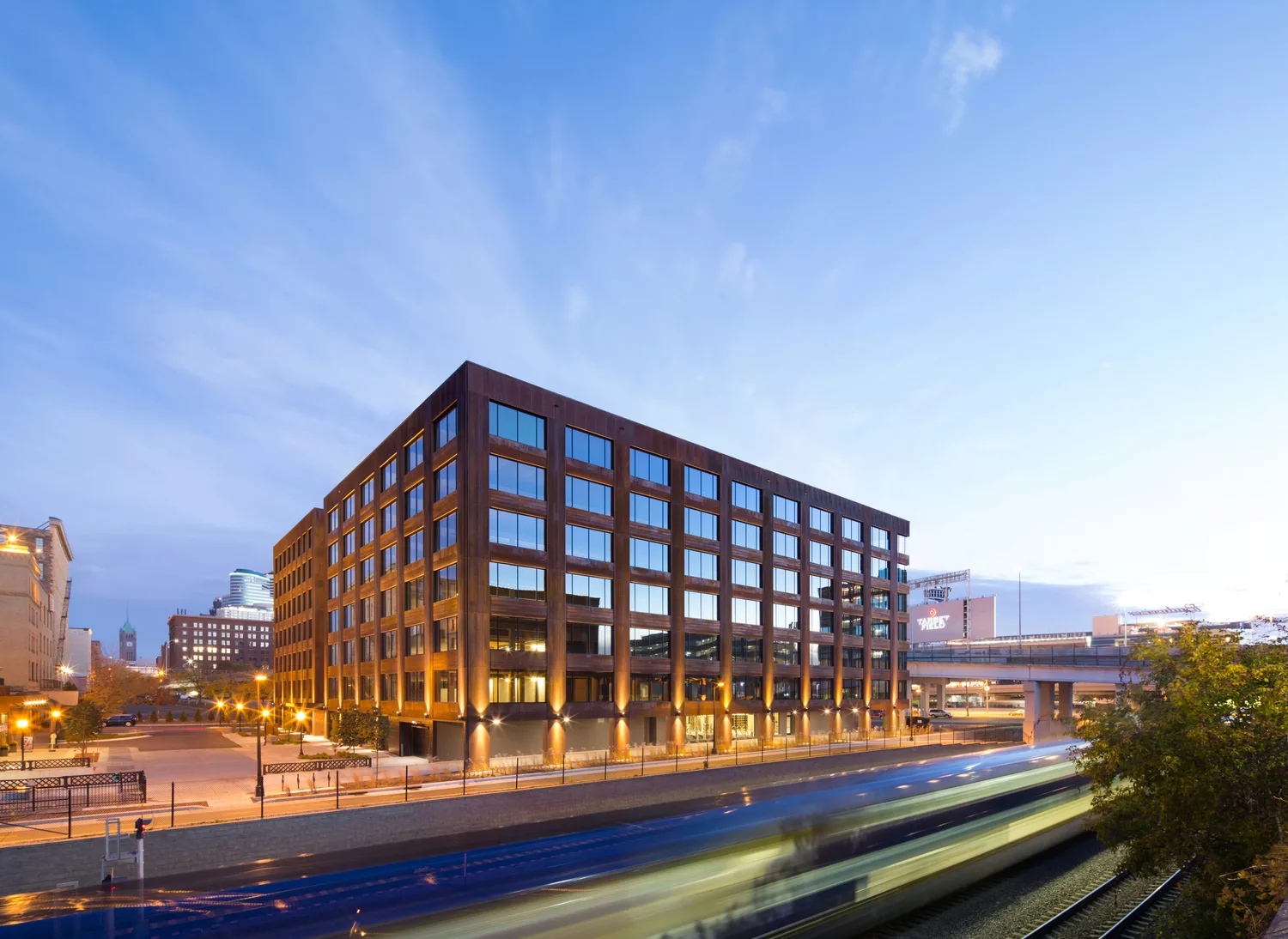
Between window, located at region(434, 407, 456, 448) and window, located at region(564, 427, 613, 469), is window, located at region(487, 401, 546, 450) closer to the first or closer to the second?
window, located at region(564, 427, 613, 469)

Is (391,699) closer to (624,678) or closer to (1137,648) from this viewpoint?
(624,678)

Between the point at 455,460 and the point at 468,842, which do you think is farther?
the point at 455,460

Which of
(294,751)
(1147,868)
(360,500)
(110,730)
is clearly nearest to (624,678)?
(294,751)

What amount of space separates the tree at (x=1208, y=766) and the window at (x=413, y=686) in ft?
149

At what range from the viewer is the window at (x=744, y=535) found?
238 feet

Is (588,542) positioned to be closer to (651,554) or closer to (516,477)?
(651,554)

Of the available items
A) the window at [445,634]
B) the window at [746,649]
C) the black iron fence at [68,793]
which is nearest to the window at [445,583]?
the window at [445,634]

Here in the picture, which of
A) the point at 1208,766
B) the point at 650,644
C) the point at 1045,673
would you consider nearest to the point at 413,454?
the point at 650,644

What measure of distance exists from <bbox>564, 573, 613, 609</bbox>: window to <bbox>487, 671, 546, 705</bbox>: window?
19.0 feet

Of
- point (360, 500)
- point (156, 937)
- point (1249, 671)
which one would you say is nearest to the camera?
point (156, 937)

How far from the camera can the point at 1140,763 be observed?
19.4m

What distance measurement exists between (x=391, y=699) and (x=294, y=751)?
7.60m

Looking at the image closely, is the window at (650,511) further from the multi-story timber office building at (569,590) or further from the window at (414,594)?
the window at (414,594)

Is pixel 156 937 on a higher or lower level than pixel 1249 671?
lower
